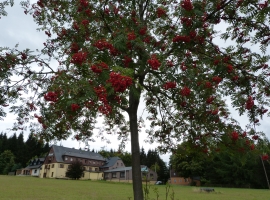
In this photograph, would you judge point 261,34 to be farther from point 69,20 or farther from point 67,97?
point 69,20

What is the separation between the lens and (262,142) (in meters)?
5.76

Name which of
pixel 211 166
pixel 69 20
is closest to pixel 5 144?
pixel 211 166

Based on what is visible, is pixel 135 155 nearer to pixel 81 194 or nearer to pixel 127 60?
pixel 127 60

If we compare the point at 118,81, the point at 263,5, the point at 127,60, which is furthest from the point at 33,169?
the point at 263,5

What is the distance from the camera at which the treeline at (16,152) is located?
71188 mm

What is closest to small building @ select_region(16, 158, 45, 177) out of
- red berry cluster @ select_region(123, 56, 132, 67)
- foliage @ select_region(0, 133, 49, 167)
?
foliage @ select_region(0, 133, 49, 167)

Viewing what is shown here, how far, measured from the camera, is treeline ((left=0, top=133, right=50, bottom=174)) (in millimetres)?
71188

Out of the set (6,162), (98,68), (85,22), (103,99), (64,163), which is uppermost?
(6,162)

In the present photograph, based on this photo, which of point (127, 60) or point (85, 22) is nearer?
point (127, 60)

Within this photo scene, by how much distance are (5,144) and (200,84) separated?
87159 mm

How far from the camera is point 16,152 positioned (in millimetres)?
78125

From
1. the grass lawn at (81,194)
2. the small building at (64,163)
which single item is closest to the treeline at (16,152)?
the small building at (64,163)

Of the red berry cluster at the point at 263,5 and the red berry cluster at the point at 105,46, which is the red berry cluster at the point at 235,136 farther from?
the red berry cluster at the point at 105,46

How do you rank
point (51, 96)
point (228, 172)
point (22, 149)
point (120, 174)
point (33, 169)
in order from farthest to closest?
point (22, 149), point (33, 169), point (120, 174), point (228, 172), point (51, 96)
